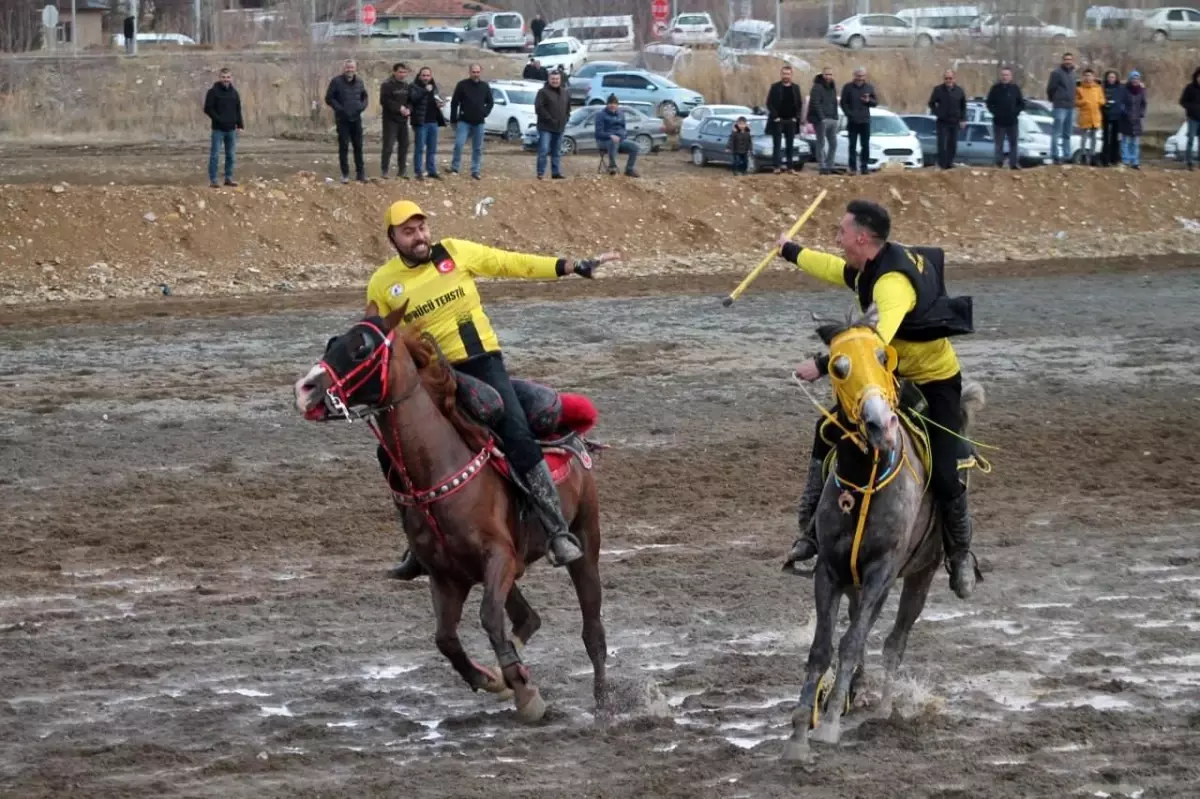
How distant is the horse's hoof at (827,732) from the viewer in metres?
8.15

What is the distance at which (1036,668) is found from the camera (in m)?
9.52

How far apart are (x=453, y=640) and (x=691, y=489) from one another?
17.5 ft

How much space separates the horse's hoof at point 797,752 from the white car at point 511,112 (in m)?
37.6

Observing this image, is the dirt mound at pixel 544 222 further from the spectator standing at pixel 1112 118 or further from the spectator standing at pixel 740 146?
the spectator standing at pixel 740 146

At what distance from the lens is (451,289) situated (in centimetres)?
909

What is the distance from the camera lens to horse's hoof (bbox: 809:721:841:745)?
815 cm

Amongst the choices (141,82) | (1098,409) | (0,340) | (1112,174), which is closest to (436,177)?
(0,340)

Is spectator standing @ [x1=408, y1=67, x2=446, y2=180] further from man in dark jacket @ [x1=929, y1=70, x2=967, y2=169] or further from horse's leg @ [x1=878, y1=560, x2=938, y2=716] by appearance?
horse's leg @ [x1=878, y1=560, x2=938, y2=716]

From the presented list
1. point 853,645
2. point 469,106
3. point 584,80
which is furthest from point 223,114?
point 584,80

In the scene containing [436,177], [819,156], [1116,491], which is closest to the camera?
[1116,491]

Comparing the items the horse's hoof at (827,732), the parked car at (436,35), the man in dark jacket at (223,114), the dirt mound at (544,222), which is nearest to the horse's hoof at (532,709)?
the horse's hoof at (827,732)

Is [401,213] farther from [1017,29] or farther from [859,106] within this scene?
[1017,29]

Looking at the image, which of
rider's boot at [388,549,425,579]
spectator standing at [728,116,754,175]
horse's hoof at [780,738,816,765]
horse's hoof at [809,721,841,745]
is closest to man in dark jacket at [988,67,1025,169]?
spectator standing at [728,116,754,175]

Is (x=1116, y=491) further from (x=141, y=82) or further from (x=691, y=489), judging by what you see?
(x=141, y=82)
